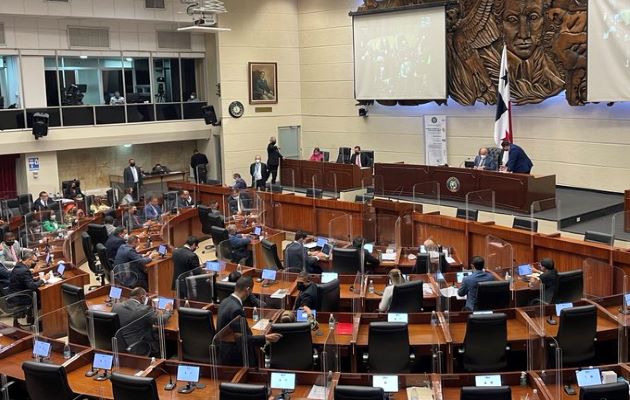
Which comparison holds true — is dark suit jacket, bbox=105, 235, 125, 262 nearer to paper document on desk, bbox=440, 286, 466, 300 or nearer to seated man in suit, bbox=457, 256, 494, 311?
paper document on desk, bbox=440, 286, 466, 300

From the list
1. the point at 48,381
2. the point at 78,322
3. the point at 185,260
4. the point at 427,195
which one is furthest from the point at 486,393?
the point at 427,195

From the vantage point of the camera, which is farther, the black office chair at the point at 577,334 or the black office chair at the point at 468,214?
the black office chair at the point at 468,214

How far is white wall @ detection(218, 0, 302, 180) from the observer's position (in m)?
21.8

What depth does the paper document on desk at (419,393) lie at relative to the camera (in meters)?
6.01

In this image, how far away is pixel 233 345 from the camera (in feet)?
22.9

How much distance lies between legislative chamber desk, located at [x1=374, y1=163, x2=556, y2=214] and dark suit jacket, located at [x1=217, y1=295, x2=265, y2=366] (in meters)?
8.08

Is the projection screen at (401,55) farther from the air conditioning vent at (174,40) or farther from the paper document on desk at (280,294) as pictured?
the paper document on desk at (280,294)

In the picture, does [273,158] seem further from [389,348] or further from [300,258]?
[389,348]

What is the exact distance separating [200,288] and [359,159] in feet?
32.6

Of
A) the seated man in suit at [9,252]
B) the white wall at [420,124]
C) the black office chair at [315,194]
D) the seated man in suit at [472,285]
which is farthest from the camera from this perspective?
the black office chair at [315,194]

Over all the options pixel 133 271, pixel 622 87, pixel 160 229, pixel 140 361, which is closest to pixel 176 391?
pixel 140 361

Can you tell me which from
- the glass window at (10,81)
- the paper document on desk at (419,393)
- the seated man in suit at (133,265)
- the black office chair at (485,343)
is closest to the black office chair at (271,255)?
the seated man in suit at (133,265)

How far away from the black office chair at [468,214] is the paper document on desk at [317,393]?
24.0ft

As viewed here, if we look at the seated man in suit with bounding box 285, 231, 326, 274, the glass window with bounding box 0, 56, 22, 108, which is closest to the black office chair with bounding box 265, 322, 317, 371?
the seated man in suit with bounding box 285, 231, 326, 274
